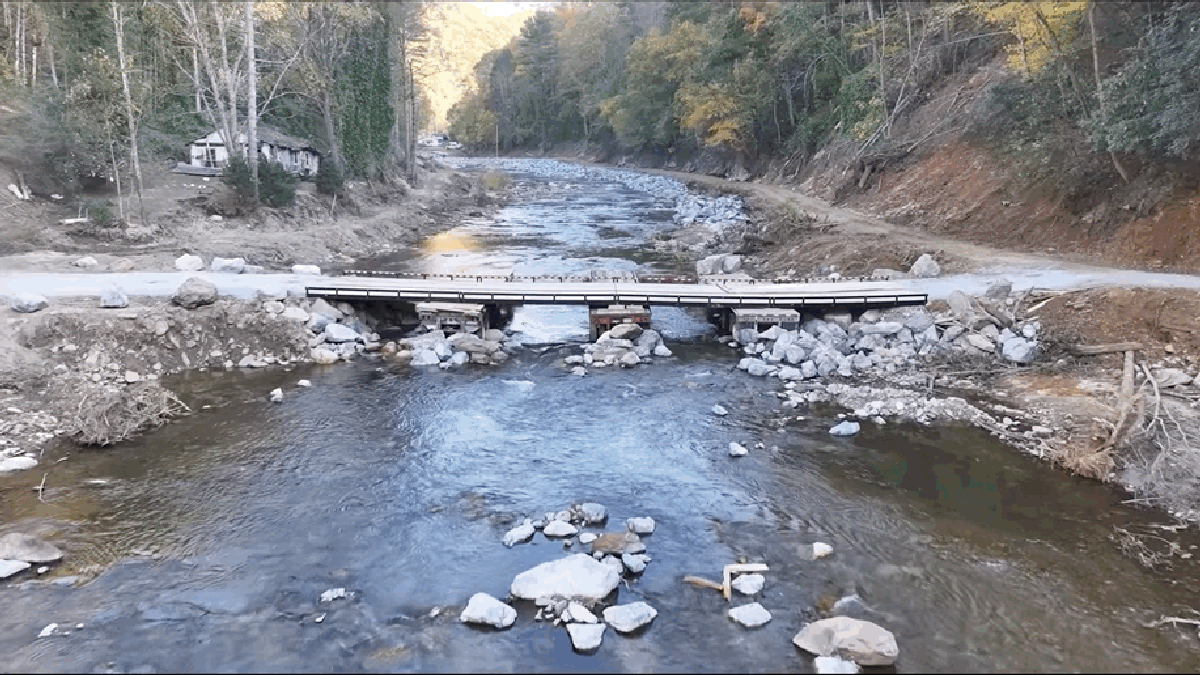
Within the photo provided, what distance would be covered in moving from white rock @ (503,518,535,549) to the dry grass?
301 inches

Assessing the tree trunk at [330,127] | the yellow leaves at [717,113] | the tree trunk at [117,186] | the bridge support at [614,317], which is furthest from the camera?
the yellow leaves at [717,113]

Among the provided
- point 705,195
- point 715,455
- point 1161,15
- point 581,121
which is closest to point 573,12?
point 581,121

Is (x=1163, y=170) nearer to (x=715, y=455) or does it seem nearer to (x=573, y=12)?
(x=715, y=455)

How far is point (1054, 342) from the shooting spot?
16859mm

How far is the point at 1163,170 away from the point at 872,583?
16905mm

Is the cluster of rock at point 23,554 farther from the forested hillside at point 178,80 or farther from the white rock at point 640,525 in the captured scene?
the forested hillside at point 178,80

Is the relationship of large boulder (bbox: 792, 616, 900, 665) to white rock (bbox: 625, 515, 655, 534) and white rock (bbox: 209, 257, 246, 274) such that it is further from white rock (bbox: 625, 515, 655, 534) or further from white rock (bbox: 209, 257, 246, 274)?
white rock (bbox: 209, 257, 246, 274)

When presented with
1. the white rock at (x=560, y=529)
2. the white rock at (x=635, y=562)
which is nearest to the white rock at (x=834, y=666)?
the white rock at (x=635, y=562)

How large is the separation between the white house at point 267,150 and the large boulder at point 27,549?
27.5 m

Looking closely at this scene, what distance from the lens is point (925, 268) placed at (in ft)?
72.1

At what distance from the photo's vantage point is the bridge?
65.1ft

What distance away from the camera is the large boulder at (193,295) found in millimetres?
18781

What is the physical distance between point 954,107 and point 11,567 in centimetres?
3399

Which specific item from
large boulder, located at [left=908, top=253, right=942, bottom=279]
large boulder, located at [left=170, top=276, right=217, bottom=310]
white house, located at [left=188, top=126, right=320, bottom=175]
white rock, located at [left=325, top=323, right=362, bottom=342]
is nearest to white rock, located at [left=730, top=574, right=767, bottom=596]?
white rock, located at [left=325, top=323, right=362, bottom=342]
